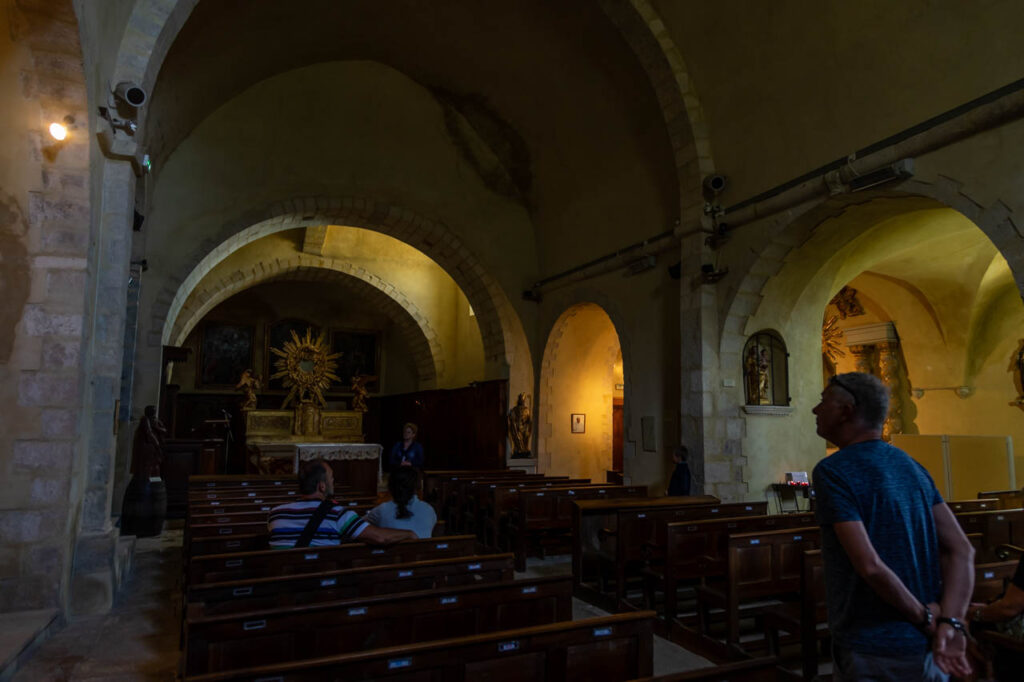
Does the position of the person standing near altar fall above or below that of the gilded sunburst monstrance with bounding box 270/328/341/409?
below

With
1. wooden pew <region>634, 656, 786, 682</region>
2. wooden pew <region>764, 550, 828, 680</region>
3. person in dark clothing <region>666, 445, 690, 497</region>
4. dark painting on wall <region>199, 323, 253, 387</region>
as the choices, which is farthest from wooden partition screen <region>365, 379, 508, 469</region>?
wooden pew <region>634, 656, 786, 682</region>

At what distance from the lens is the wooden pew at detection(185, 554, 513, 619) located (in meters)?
3.09

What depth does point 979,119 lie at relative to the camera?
17.5 ft

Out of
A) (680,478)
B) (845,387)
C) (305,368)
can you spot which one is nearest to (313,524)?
(845,387)

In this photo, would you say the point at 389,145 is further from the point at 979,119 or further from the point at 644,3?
the point at 979,119

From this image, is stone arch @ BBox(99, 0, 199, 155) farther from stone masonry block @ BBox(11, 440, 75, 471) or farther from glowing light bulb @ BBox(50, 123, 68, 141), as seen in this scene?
stone masonry block @ BBox(11, 440, 75, 471)

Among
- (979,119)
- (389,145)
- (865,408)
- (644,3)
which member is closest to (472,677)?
(865,408)

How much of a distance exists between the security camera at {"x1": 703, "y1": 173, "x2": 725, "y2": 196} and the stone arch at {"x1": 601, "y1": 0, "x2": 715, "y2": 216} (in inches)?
4.6

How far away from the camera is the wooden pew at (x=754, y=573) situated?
163 inches

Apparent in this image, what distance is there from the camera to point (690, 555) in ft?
16.3

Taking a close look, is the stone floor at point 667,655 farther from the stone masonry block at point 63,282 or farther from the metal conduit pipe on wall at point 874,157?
the metal conduit pipe on wall at point 874,157

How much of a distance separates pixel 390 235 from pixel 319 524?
9.29 metres

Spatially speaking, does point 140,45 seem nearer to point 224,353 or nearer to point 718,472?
point 718,472

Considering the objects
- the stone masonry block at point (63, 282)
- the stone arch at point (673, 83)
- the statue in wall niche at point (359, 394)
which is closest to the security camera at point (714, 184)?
the stone arch at point (673, 83)
